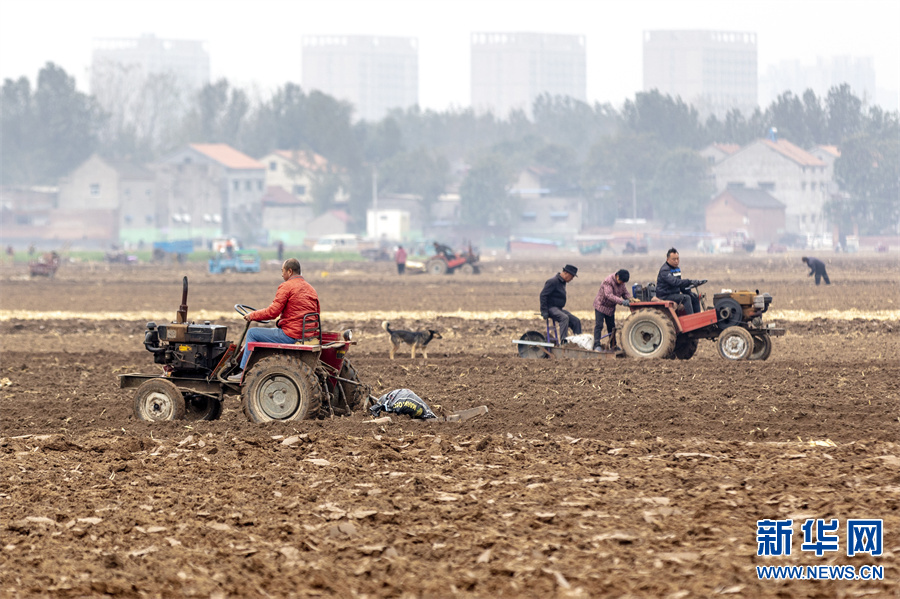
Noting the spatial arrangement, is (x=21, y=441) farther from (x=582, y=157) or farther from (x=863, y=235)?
(x=582, y=157)

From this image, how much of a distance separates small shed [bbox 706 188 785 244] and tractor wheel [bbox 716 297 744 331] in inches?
4203

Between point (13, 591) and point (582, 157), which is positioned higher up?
point (582, 157)

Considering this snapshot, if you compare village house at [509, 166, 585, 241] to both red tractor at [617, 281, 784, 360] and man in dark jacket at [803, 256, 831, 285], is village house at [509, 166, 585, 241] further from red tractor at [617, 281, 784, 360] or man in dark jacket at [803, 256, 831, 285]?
red tractor at [617, 281, 784, 360]

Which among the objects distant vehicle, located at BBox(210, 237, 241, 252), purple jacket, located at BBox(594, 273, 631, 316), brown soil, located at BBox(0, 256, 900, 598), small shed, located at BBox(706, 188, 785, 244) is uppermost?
small shed, located at BBox(706, 188, 785, 244)

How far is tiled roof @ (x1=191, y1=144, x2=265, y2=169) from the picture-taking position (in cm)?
13275

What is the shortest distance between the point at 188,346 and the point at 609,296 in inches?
295

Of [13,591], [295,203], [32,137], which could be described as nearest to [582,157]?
[295,203]

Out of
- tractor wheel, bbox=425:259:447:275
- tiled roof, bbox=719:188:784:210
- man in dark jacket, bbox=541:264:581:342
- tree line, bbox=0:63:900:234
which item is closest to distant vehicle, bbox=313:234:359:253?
tree line, bbox=0:63:900:234

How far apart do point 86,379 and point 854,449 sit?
10.4 meters

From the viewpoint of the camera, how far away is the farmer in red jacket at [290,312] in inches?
461

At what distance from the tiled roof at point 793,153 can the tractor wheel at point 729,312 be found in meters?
113

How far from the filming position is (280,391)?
11875 mm

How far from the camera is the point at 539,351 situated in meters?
18.0

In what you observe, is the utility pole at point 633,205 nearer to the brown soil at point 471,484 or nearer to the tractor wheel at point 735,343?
the tractor wheel at point 735,343
